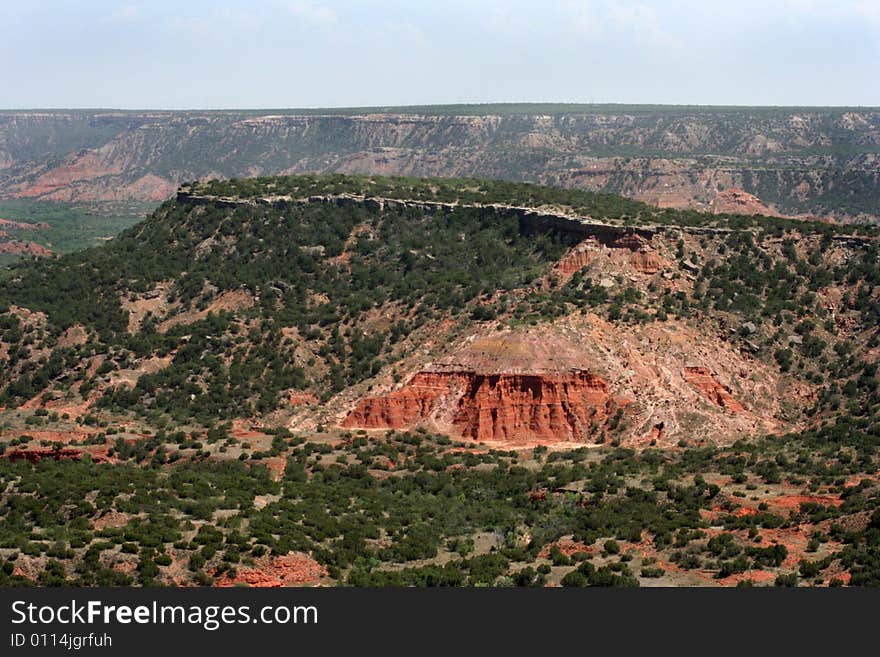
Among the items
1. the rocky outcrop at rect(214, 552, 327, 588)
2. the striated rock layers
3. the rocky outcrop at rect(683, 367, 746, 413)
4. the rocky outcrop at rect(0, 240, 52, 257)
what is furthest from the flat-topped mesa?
the rocky outcrop at rect(0, 240, 52, 257)

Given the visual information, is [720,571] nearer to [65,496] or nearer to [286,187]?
[65,496]

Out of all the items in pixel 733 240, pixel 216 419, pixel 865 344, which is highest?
pixel 733 240

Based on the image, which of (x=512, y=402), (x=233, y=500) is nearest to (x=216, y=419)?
(x=512, y=402)

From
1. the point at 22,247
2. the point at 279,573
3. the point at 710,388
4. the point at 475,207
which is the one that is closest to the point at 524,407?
the point at 710,388

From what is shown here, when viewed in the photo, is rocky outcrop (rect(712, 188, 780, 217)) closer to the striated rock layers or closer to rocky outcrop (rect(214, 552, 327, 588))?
the striated rock layers

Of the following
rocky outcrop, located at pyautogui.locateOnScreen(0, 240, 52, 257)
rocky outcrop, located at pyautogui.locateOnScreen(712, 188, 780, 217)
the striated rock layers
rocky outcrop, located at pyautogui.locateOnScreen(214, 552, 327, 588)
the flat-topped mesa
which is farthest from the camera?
rocky outcrop, located at pyautogui.locateOnScreen(0, 240, 52, 257)

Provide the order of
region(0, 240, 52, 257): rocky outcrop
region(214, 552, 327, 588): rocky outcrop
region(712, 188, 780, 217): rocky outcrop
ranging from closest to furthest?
region(214, 552, 327, 588): rocky outcrop, region(712, 188, 780, 217): rocky outcrop, region(0, 240, 52, 257): rocky outcrop

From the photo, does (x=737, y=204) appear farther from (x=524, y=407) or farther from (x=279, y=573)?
(x=279, y=573)
